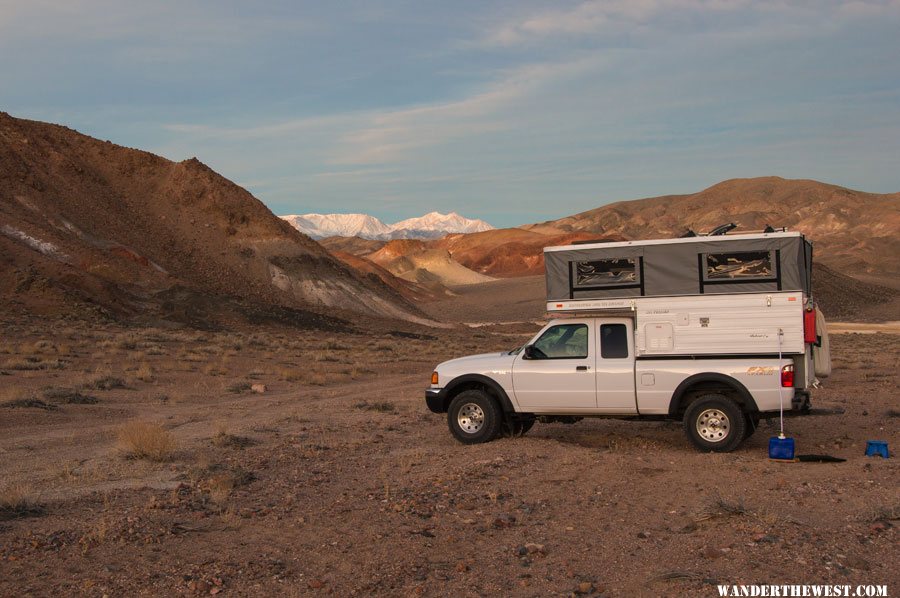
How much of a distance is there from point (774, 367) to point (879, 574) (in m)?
4.75

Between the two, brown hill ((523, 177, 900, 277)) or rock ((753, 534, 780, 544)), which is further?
brown hill ((523, 177, 900, 277))

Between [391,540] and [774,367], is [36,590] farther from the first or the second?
[774,367]

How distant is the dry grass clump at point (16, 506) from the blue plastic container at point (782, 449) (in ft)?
27.3

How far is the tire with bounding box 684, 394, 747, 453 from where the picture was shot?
11219 millimetres

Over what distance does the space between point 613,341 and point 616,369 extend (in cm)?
39

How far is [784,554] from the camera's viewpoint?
6.84 m

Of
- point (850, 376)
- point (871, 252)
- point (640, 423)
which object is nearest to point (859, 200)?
point (871, 252)

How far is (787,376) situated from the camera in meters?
10.9

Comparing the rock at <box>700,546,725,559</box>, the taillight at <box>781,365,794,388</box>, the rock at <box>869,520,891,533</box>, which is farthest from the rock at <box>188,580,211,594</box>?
the taillight at <box>781,365,794,388</box>

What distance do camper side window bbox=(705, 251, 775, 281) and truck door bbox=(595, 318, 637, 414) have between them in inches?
51.3

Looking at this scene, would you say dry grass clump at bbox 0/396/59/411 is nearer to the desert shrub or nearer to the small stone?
the desert shrub

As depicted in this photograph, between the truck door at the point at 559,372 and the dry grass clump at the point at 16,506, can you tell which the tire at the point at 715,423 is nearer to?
the truck door at the point at 559,372

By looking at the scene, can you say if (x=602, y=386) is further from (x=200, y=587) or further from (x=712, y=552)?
(x=200, y=587)

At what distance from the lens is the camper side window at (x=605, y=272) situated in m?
11.7
